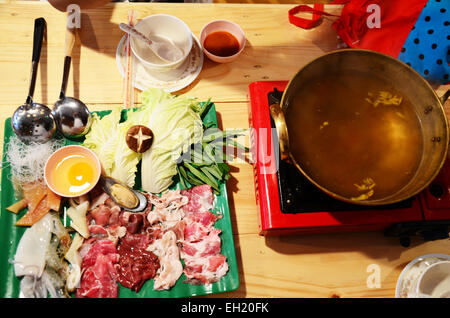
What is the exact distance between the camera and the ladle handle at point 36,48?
1.69 meters

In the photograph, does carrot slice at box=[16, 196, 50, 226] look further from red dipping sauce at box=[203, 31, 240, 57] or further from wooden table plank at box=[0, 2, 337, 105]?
red dipping sauce at box=[203, 31, 240, 57]

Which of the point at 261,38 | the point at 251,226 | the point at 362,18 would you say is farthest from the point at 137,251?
the point at 362,18

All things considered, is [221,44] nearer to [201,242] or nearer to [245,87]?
[245,87]

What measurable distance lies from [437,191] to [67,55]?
2.16 metres

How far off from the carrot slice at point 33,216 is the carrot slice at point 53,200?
0.09 ft

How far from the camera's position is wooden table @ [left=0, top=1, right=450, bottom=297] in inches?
61.7

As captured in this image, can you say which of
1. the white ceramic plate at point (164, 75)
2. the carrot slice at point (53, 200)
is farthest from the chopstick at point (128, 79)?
the carrot slice at point (53, 200)

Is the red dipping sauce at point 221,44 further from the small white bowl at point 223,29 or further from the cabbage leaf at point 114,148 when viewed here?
the cabbage leaf at point 114,148

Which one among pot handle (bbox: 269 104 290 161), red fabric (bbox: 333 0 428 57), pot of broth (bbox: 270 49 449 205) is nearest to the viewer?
pot handle (bbox: 269 104 290 161)

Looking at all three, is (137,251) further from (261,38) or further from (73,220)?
(261,38)

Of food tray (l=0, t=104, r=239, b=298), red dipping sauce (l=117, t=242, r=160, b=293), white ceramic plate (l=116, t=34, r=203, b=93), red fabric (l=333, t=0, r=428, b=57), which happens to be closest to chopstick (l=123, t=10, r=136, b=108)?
white ceramic plate (l=116, t=34, r=203, b=93)

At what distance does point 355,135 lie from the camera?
144cm

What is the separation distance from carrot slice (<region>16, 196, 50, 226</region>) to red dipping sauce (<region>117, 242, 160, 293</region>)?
1.41 ft

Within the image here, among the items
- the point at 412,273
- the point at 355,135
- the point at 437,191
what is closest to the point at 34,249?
the point at 355,135
